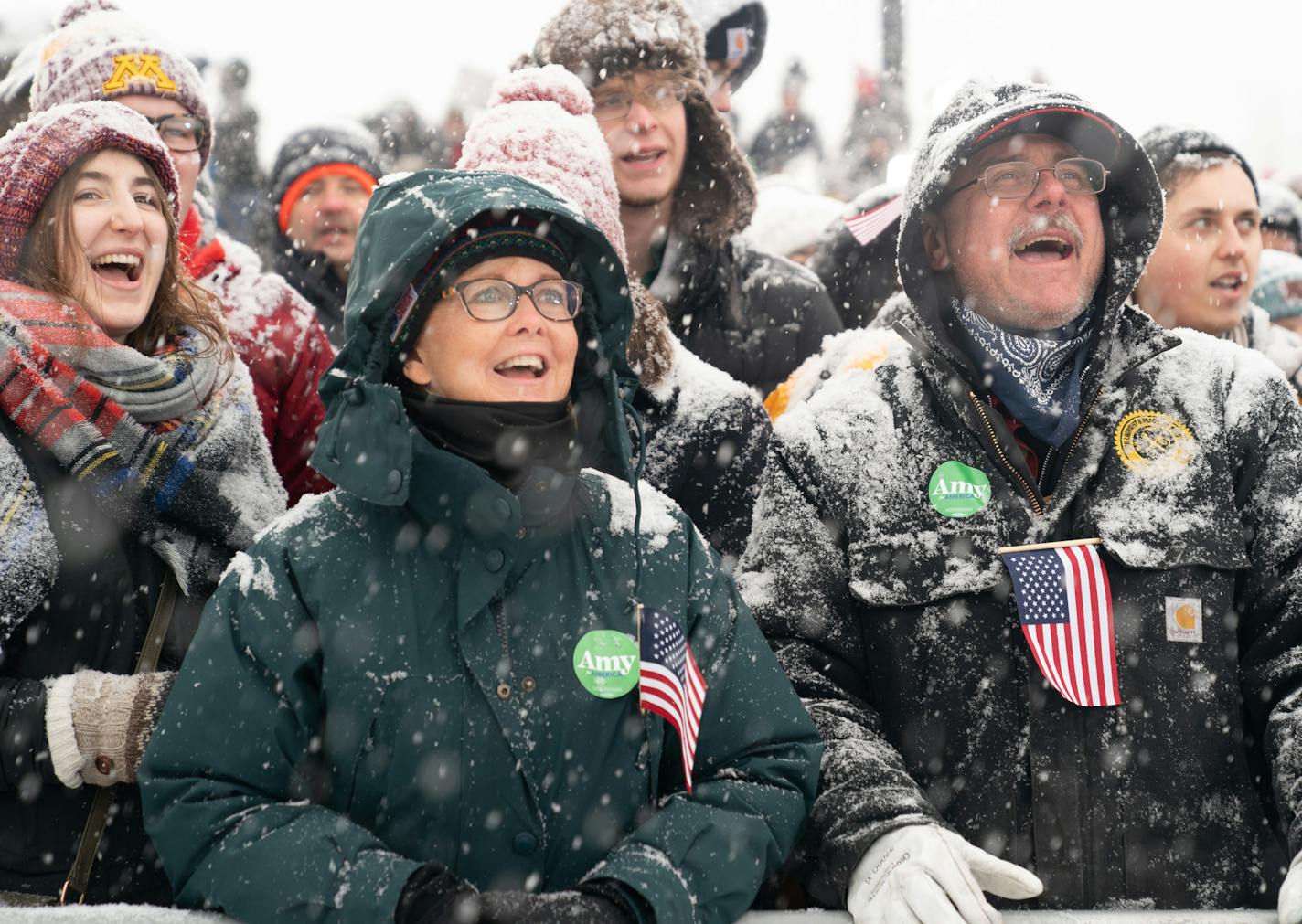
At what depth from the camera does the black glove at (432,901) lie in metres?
2.28

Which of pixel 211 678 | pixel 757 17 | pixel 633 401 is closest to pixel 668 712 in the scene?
pixel 211 678

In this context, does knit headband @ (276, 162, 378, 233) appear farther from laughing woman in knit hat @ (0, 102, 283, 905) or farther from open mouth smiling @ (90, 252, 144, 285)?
open mouth smiling @ (90, 252, 144, 285)

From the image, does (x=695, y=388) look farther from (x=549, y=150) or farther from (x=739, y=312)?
(x=739, y=312)

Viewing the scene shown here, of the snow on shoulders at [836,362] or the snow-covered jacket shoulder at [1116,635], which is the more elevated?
the snow on shoulders at [836,362]

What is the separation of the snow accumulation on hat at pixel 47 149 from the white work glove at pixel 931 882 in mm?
2496

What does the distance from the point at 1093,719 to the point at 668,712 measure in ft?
3.11

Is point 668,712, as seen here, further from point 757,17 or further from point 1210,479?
point 757,17

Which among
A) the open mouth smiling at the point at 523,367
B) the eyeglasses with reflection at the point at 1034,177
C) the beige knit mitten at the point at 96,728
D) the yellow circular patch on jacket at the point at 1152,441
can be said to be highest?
the eyeglasses with reflection at the point at 1034,177

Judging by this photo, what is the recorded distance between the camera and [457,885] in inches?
92.7

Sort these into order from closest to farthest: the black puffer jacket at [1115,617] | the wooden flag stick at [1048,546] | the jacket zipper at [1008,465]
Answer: the black puffer jacket at [1115,617]
the wooden flag stick at [1048,546]
the jacket zipper at [1008,465]

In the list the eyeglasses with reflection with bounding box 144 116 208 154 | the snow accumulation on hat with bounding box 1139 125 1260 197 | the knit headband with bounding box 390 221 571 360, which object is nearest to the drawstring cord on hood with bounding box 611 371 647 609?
the knit headband with bounding box 390 221 571 360

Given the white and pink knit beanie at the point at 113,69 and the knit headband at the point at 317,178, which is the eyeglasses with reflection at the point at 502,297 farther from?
the knit headband at the point at 317,178

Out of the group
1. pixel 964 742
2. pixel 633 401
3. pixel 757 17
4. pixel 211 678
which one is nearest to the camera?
pixel 211 678

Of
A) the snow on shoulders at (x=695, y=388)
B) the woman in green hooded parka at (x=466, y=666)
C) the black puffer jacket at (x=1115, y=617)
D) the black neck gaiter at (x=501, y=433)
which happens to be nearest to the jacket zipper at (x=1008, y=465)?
the black puffer jacket at (x=1115, y=617)
